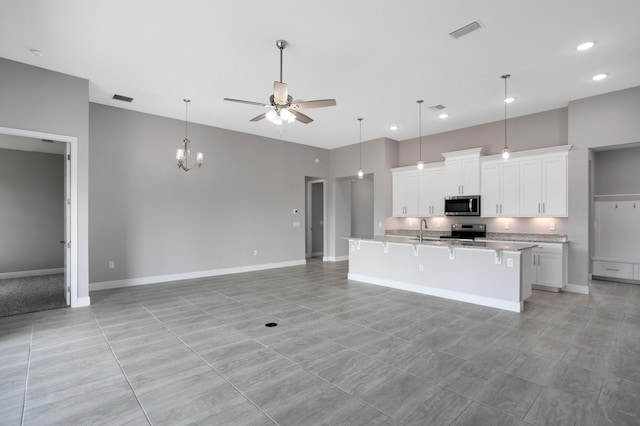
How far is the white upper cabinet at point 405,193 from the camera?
25.4ft

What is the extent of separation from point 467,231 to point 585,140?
2643 mm

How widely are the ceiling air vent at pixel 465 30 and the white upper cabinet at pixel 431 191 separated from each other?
13.4 ft

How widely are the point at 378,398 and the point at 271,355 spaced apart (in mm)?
1164

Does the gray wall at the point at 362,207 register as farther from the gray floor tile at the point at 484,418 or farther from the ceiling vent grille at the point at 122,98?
the gray floor tile at the point at 484,418

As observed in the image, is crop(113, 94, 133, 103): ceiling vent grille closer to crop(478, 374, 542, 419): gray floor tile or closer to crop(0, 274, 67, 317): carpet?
crop(0, 274, 67, 317): carpet

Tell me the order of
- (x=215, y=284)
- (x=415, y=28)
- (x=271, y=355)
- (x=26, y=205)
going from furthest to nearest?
(x=26, y=205)
(x=215, y=284)
(x=415, y=28)
(x=271, y=355)

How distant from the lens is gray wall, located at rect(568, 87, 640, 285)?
16.6ft

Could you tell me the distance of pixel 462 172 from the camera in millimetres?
6840

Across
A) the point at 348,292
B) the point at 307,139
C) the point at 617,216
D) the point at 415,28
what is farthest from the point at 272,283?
the point at 617,216

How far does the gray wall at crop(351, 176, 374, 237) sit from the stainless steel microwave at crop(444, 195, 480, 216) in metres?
3.67

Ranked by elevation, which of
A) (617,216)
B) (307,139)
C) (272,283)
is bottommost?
(272,283)

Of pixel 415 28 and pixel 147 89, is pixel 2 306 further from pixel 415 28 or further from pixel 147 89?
pixel 415 28

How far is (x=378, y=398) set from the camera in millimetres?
2324

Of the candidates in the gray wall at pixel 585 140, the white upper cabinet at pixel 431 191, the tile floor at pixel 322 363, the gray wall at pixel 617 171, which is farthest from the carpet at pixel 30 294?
the gray wall at pixel 617 171
